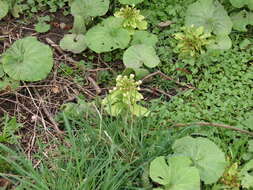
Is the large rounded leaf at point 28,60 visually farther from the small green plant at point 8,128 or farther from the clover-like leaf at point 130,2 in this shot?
the clover-like leaf at point 130,2

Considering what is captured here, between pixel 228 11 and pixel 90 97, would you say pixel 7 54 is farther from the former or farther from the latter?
pixel 228 11

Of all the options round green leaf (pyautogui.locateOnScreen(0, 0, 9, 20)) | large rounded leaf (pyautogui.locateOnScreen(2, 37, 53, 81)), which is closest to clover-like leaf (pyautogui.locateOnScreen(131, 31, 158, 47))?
large rounded leaf (pyautogui.locateOnScreen(2, 37, 53, 81))

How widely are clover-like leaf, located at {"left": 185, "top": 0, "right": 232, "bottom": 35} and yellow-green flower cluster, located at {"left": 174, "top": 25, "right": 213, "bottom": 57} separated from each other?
11cm

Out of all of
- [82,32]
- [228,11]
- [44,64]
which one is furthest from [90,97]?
[228,11]

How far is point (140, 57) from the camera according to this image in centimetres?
303

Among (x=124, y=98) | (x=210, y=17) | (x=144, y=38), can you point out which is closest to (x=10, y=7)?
(x=144, y=38)

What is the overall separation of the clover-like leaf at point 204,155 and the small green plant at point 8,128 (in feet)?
3.53

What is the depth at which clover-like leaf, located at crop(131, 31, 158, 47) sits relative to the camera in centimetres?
318

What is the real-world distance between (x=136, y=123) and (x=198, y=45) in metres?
0.96

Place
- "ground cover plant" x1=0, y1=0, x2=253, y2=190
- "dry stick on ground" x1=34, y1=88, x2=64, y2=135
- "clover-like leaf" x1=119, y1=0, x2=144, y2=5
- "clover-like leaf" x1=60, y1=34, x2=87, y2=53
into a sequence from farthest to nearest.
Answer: "clover-like leaf" x1=119, y1=0, x2=144, y2=5 → "clover-like leaf" x1=60, y1=34, x2=87, y2=53 → "dry stick on ground" x1=34, y1=88, x2=64, y2=135 → "ground cover plant" x1=0, y1=0, x2=253, y2=190

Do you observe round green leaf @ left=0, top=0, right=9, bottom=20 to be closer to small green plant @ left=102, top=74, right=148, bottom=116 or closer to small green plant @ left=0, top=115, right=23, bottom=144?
small green plant @ left=0, top=115, right=23, bottom=144

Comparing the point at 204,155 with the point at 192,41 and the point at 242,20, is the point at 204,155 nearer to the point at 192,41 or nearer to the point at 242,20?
the point at 192,41

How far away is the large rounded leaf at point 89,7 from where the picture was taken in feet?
11.0

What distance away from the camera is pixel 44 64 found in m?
2.97
